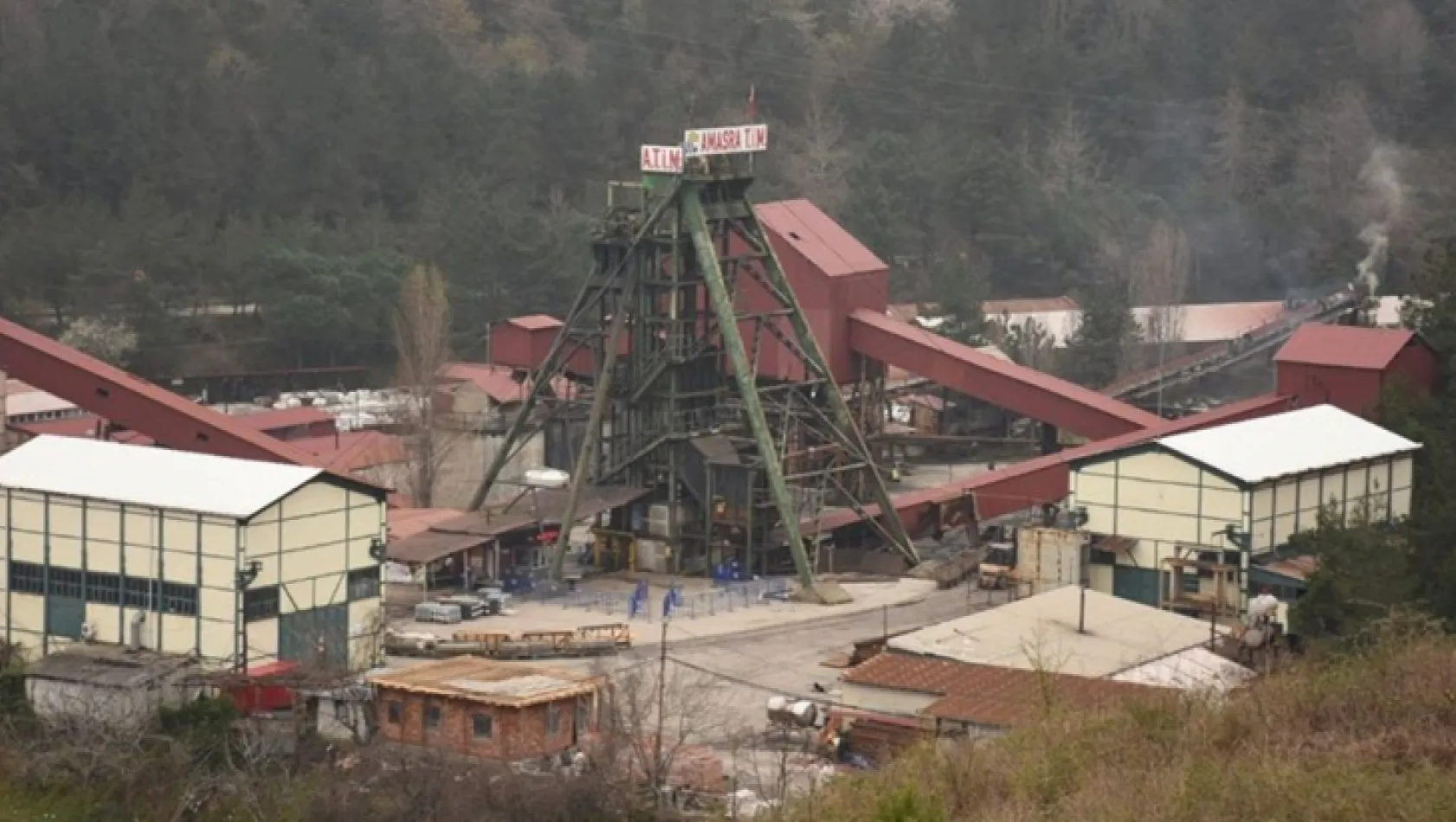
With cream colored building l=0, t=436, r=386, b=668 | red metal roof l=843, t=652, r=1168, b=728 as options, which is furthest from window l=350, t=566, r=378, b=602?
red metal roof l=843, t=652, r=1168, b=728

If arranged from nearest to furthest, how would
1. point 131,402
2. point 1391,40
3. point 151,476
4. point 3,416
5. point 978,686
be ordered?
point 978,686 < point 151,476 < point 131,402 < point 3,416 < point 1391,40

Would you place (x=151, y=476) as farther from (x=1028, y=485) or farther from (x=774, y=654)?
(x=1028, y=485)

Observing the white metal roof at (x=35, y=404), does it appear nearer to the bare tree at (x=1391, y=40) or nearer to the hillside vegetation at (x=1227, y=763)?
the hillside vegetation at (x=1227, y=763)

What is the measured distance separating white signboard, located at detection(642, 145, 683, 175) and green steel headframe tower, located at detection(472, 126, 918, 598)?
0.08 feet

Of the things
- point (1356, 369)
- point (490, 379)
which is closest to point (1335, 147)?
point (490, 379)

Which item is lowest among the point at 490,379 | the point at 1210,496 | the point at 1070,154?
the point at 1210,496

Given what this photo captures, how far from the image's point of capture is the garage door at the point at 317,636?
30.0 metres

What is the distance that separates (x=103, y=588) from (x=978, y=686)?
8864 millimetres

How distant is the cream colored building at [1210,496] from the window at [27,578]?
11542mm

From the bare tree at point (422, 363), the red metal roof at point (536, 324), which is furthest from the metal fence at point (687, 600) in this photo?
the bare tree at point (422, 363)

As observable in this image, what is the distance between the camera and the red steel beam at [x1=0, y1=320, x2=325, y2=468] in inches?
1436

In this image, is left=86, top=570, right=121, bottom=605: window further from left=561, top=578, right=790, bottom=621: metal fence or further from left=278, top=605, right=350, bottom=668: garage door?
left=561, top=578, right=790, bottom=621: metal fence

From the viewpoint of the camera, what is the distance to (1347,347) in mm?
39406

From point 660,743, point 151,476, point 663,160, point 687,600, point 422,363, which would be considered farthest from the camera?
point 422,363
